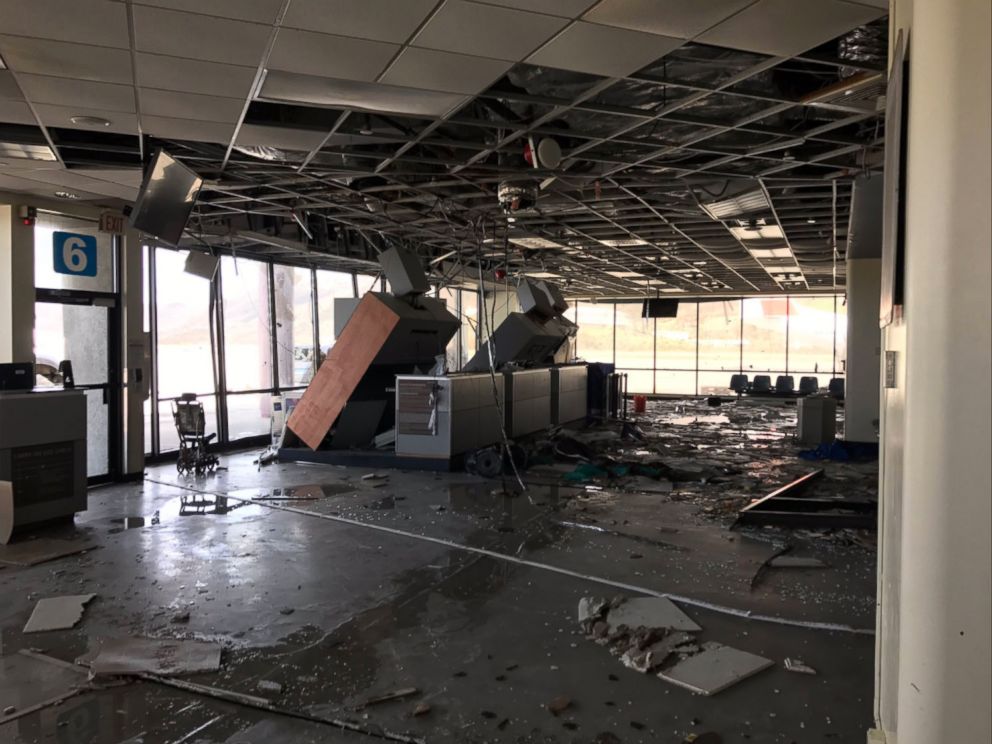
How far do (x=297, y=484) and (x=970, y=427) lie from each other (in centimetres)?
756

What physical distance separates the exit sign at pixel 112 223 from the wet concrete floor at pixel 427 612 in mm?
2981

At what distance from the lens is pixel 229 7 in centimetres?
338

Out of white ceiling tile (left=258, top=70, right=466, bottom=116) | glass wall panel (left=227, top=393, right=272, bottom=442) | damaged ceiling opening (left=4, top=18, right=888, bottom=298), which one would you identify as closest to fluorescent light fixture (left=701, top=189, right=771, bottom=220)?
damaged ceiling opening (left=4, top=18, right=888, bottom=298)

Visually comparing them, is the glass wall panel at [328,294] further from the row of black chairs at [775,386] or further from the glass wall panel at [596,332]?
the row of black chairs at [775,386]

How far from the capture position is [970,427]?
1.20m

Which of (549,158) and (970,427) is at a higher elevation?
(549,158)

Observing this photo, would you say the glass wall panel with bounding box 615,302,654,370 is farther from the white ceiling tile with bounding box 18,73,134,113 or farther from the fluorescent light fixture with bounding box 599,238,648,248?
the white ceiling tile with bounding box 18,73,134,113

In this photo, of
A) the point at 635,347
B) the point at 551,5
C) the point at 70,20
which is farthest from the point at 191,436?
the point at 635,347

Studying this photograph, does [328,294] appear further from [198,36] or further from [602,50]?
[602,50]

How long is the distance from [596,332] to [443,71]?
68.8 ft

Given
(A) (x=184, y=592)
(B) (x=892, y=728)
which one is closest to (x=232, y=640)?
(A) (x=184, y=592)

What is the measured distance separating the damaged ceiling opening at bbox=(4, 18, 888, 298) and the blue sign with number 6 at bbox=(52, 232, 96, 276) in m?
1.44

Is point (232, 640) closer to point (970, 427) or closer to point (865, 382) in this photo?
point (970, 427)

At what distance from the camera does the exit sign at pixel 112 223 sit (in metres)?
7.66
